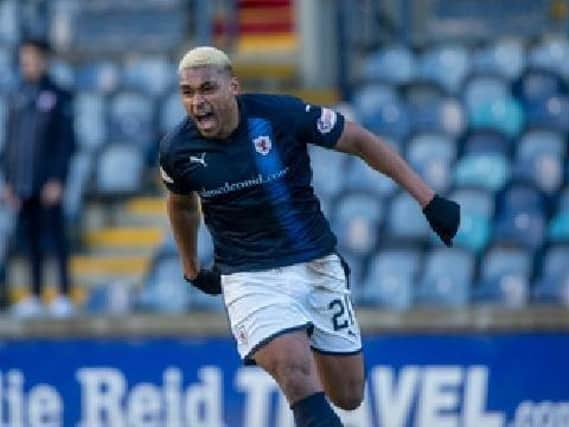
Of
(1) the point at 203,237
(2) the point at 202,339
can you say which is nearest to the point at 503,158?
(1) the point at 203,237

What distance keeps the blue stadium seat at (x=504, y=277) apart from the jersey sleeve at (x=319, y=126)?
3.76 meters

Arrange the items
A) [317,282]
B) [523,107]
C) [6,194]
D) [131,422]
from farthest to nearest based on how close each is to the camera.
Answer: [523,107]
[6,194]
[131,422]
[317,282]

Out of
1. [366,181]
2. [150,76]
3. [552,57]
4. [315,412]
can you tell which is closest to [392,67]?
[552,57]

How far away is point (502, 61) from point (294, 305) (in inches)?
244

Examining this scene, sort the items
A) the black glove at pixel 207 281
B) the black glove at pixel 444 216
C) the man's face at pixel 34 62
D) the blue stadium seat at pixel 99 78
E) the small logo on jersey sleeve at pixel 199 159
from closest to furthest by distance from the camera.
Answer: the black glove at pixel 444 216, the small logo on jersey sleeve at pixel 199 159, the black glove at pixel 207 281, the man's face at pixel 34 62, the blue stadium seat at pixel 99 78

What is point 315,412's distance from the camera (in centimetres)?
806

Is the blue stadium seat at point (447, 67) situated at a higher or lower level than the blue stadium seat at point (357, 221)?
higher

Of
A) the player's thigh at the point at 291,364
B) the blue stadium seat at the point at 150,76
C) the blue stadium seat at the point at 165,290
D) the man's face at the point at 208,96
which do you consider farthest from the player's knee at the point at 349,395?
the blue stadium seat at the point at 150,76

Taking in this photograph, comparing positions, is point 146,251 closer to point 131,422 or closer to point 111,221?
point 111,221

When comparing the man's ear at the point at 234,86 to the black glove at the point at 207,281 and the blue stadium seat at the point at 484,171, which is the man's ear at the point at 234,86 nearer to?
the black glove at the point at 207,281

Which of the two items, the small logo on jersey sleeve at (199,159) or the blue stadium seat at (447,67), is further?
the blue stadium seat at (447,67)

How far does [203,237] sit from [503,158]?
1893 mm

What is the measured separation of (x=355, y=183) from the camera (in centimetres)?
1343

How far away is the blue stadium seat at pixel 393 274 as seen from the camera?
1198 cm
